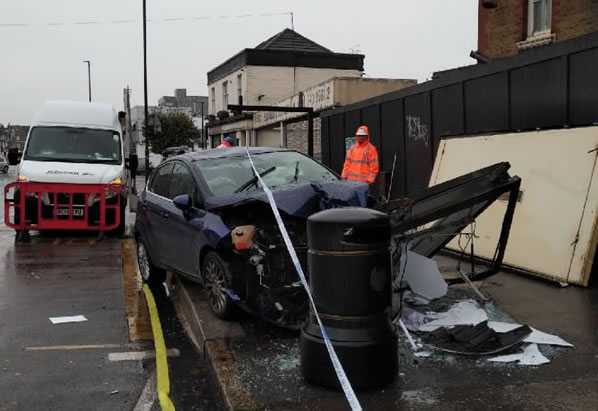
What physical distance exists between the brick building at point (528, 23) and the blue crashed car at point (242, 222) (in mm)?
6621

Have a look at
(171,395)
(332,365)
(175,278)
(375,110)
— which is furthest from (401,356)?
(375,110)

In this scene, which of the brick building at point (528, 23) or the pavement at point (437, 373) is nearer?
the pavement at point (437, 373)

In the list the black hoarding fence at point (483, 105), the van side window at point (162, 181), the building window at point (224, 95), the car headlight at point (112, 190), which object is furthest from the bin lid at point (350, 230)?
the building window at point (224, 95)

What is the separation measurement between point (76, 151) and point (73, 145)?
0.57 ft

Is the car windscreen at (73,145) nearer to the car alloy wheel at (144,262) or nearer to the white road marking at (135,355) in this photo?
the car alloy wheel at (144,262)

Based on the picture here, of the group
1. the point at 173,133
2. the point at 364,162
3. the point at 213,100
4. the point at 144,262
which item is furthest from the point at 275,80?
the point at 144,262

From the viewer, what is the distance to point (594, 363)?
429 centimetres

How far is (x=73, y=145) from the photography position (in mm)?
12891

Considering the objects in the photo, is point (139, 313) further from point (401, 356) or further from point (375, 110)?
point (375, 110)

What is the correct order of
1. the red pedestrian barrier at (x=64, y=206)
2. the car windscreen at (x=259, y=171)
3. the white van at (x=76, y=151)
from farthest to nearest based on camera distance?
the white van at (x=76, y=151) → the red pedestrian barrier at (x=64, y=206) → the car windscreen at (x=259, y=171)

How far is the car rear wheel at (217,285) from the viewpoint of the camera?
5.43 metres

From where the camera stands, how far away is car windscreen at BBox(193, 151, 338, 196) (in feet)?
20.3

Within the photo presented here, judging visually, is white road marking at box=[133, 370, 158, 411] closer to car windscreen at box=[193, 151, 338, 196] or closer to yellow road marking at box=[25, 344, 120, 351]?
yellow road marking at box=[25, 344, 120, 351]

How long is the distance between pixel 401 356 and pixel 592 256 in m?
2.79
